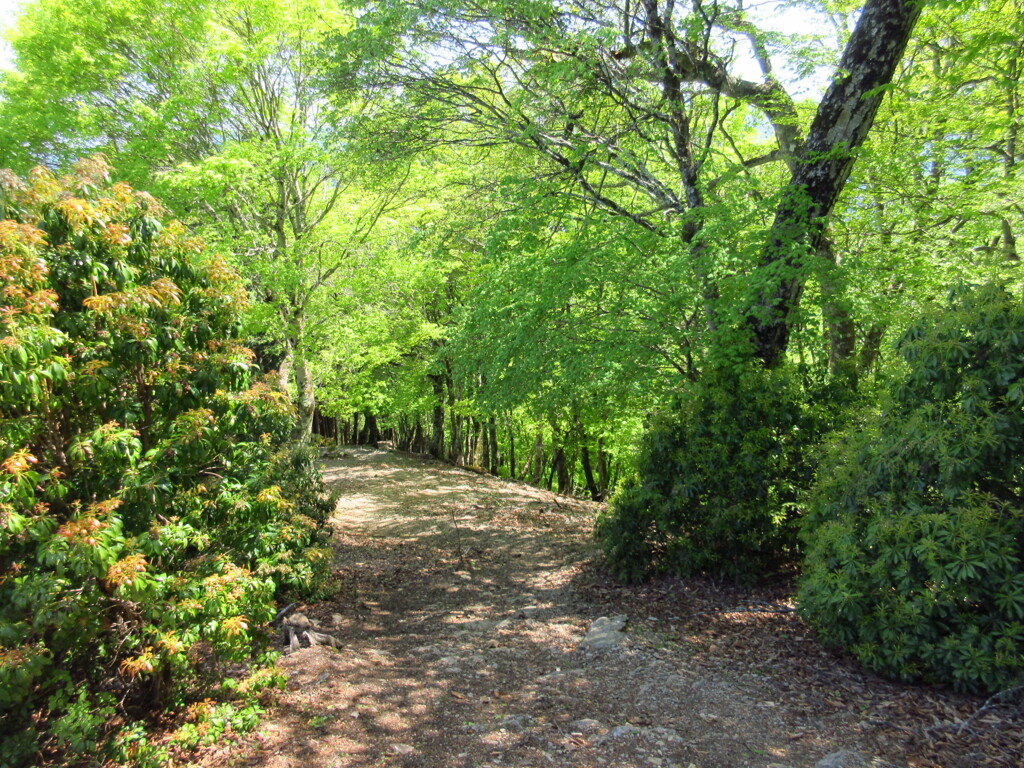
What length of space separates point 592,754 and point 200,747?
252 cm

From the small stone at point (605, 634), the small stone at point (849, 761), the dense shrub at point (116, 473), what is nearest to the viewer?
the dense shrub at point (116, 473)

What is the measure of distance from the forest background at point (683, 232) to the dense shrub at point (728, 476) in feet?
0.11

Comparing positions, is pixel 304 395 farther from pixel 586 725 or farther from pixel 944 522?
pixel 944 522

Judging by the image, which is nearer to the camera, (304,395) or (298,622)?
(298,622)

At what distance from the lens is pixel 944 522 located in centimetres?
396

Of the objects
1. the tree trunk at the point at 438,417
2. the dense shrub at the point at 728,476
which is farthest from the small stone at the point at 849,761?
the tree trunk at the point at 438,417

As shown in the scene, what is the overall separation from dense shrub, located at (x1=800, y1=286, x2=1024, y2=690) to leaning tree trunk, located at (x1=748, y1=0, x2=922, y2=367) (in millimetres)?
2020

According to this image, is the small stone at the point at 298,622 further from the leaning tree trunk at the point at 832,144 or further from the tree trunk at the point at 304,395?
the tree trunk at the point at 304,395

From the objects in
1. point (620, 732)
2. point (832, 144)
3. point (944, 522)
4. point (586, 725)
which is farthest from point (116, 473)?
point (832, 144)

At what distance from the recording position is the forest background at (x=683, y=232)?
4254 mm

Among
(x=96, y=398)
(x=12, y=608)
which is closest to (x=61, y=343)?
(x=96, y=398)

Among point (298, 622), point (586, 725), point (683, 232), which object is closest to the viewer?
point (586, 725)

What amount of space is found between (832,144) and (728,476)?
3994mm

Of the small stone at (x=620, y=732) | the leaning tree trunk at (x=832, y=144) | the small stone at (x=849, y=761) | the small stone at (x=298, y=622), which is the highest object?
the leaning tree trunk at (x=832, y=144)
